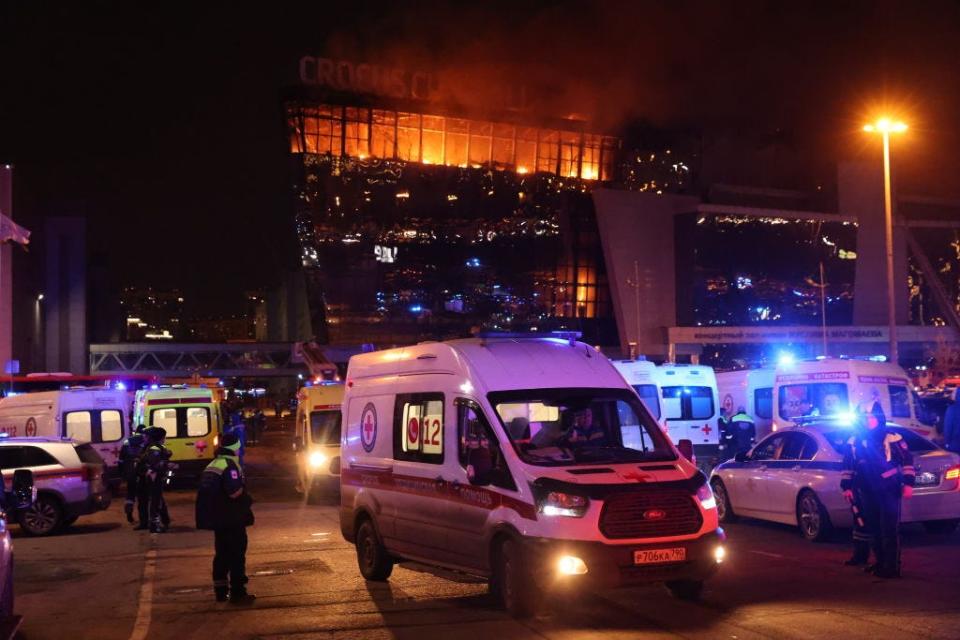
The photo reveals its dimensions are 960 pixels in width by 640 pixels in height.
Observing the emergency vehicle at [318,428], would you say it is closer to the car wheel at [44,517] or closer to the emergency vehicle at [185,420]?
the emergency vehicle at [185,420]

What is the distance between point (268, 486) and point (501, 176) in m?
41.7

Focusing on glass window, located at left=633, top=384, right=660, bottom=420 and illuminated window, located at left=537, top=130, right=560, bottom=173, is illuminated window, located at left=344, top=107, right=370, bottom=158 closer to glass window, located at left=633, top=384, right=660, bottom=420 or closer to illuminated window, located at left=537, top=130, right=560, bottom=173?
illuminated window, located at left=537, top=130, right=560, bottom=173

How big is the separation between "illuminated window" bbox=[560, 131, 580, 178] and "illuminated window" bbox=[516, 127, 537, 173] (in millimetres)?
1964

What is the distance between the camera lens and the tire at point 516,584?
28.9 feet

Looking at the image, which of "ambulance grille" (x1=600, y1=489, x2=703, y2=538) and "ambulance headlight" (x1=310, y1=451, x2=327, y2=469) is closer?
"ambulance grille" (x1=600, y1=489, x2=703, y2=538)

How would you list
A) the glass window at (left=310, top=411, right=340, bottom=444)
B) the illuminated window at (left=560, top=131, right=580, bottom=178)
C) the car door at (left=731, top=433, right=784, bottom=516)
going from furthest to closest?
1. the illuminated window at (left=560, top=131, right=580, bottom=178)
2. the glass window at (left=310, top=411, right=340, bottom=444)
3. the car door at (left=731, top=433, right=784, bottom=516)

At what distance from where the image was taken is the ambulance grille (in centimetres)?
870

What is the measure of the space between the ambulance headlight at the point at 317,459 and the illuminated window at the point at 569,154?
159 ft

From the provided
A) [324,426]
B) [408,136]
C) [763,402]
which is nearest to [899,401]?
[763,402]

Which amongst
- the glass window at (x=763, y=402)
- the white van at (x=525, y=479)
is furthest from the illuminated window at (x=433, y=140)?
the white van at (x=525, y=479)

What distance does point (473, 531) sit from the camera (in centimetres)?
953

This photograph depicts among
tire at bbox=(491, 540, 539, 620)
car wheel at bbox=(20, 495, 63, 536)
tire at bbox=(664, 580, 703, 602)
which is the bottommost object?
car wheel at bbox=(20, 495, 63, 536)

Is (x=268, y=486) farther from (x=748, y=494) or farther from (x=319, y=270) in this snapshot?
(x=319, y=270)

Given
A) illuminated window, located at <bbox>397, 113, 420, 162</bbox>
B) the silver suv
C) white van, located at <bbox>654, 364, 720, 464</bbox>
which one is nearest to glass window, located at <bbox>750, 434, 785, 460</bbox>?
white van, located at <bbox>654, 364, 720, 464</bbox>
